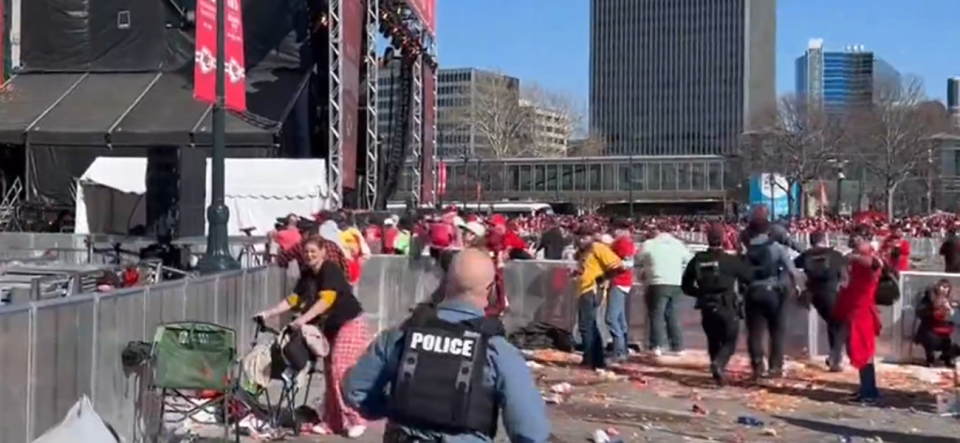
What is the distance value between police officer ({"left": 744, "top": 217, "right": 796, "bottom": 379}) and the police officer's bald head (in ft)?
28.1

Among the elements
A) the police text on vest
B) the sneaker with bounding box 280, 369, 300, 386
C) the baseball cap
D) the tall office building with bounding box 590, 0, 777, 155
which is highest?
the tall office building with bounding box 590, 0, 777, 155

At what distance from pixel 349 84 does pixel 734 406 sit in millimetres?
26697

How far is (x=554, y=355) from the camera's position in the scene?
15758 mm

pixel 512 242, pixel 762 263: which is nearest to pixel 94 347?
pixel 762 263

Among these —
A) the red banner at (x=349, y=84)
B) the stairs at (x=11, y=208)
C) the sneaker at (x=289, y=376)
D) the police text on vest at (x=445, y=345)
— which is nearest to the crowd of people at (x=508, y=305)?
the police text on vest at (x=445, y=345)

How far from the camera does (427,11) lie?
4819 centimetres

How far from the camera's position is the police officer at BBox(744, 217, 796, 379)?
1299cm

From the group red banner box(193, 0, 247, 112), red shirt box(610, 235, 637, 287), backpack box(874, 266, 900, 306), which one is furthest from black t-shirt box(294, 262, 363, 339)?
red banner box(193, 0, 247, 112)

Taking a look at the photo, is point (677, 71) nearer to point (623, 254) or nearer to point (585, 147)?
point (585, 147)

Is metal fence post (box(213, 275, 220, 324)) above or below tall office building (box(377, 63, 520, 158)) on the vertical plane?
below

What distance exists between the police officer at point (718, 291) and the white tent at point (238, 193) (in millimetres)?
15797

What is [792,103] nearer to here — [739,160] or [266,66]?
[739,160]

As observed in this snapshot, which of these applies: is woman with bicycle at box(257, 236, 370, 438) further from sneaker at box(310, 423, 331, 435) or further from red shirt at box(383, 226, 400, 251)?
red shirt at box(383, 226, 400, 251)

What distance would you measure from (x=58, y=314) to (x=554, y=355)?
8.97 meters
